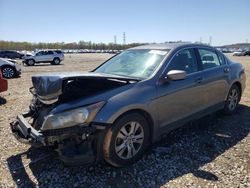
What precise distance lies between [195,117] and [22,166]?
2.99 m

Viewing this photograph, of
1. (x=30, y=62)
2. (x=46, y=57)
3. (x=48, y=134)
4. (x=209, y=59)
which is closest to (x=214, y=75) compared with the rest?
(x=209, y=59)

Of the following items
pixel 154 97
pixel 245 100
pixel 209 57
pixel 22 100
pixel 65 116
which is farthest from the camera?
pixel 22 100

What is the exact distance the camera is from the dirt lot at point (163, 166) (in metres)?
3.38

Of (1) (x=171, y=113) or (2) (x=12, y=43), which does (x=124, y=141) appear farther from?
(2) (x=12, y=43)

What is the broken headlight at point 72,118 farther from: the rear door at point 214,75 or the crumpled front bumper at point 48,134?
the rear door at point 214,75

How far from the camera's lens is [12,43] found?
4259 inches

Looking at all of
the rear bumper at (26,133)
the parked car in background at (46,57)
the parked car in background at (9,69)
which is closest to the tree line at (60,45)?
the parked car in background at (46,57)

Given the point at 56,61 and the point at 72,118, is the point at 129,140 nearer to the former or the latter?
the point at 72,118

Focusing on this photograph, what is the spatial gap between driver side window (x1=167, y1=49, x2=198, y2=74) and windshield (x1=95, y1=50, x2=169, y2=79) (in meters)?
0.20

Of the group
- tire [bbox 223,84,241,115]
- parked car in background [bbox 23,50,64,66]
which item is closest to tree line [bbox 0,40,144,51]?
parked car in background [bbox 23,50,64,66]


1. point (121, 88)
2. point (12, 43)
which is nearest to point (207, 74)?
point (121, 88)

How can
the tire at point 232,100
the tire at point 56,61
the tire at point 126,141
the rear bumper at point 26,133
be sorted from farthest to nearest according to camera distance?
the tire at point 56,61
the tire at point 232,100
the tire at point 126,141
the rear bumper at point 26,133

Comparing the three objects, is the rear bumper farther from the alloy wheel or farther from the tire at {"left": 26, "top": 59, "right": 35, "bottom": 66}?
the tire at {"left": 26, "top": 59, "right": 35, "bottom": 66}

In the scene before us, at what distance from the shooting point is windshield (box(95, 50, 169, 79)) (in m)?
4.23
